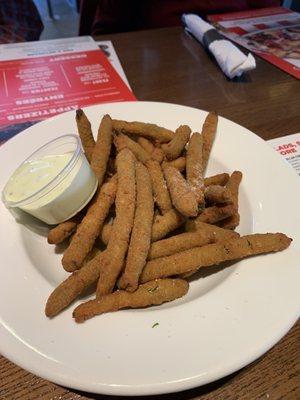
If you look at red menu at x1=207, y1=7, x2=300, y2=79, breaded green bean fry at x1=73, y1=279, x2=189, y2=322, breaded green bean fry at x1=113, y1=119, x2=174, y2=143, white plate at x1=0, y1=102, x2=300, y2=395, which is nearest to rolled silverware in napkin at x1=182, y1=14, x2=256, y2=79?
red menu at x1=207, y1=7, x2=300, y2=79

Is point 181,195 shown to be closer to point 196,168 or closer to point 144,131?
point 196,168

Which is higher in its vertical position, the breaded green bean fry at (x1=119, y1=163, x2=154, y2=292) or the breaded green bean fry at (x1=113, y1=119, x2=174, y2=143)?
the breaded green bean fry at (x1=113, y1=119, x2=174, y2=143)

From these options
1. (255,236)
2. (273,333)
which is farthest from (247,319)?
(255,236)

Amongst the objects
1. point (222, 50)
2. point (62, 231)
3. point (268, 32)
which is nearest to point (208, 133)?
point (62, 231)

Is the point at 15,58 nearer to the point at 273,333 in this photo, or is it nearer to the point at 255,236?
the point at 255,236

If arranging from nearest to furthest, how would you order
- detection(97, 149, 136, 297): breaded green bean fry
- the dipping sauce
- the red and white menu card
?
1. detection(97, 149, 136, 297): breaded green bean fry
2. the dipping sauce
3. the red and white menu card

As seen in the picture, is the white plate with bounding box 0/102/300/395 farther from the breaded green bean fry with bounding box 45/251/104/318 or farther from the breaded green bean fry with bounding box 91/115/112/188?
the breaded green bean fry with bounding box 91/115/112/188
